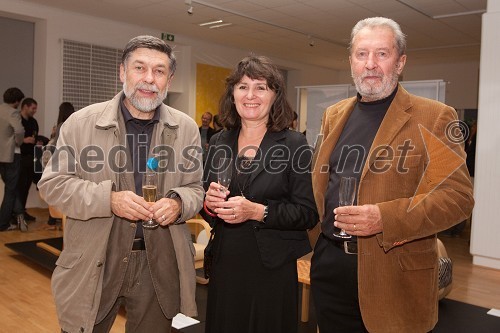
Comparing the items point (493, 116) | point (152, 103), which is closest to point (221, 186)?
point (152, 103)

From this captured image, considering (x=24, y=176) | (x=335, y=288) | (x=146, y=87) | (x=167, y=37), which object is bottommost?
(x=335, y=288)

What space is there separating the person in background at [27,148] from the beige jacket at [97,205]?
5.87m

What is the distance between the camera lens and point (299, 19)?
902 cm

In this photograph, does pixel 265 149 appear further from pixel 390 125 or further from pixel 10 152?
pixel 10 152

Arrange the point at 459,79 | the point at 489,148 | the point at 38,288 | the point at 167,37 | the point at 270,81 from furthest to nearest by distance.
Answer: the point at 459,79 → the point at 167,37 → the point at 489,148 → the point at 38,288 → the point at 270,81

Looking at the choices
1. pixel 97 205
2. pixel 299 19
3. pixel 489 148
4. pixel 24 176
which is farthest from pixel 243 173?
pixel 299 19

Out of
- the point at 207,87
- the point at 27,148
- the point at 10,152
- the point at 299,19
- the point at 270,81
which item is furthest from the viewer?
the point at 207,87

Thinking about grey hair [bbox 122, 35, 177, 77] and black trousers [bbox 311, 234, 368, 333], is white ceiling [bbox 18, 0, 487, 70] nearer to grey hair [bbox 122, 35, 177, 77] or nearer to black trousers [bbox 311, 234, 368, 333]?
grey hair [bbox 122, 35, 177, 77]

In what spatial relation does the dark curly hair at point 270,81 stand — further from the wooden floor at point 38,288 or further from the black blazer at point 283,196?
the wooden floor at point 38,288

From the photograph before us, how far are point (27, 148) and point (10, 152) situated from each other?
526 millimetres

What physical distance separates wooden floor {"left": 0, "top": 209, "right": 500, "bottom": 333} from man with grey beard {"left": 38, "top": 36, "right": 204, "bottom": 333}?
1893mm

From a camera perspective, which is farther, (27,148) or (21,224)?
(27,148)

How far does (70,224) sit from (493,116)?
5495mm

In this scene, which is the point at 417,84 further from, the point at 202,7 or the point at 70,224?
the point at 70,224
